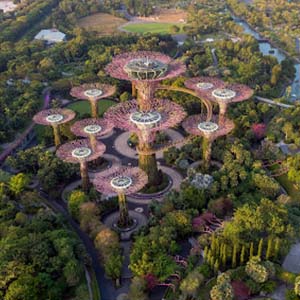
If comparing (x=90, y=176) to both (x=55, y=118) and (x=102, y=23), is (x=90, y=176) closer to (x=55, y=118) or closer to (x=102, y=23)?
(x=55, y=118)

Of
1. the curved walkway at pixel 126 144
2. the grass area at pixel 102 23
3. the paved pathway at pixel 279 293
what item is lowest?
the curved walkway at pixel 126 144

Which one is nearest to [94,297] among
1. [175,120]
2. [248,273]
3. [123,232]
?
[123,232]

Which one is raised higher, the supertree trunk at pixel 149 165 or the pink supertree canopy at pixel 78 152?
the pink supertree canopy at pixel 78 152

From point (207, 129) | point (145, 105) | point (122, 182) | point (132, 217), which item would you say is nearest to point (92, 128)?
point (145, 105)

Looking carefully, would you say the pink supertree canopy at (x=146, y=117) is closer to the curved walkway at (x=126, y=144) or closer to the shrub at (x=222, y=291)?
the curved walkway at (x=126, y=144)

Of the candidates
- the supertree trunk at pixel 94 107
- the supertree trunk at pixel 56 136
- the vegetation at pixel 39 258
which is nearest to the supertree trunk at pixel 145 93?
the supertree trunk at pixel 94 107

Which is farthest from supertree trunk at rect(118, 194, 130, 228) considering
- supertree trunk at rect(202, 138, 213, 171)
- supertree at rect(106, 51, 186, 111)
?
supertree trunk at rect(202, 138, 213, 171)
